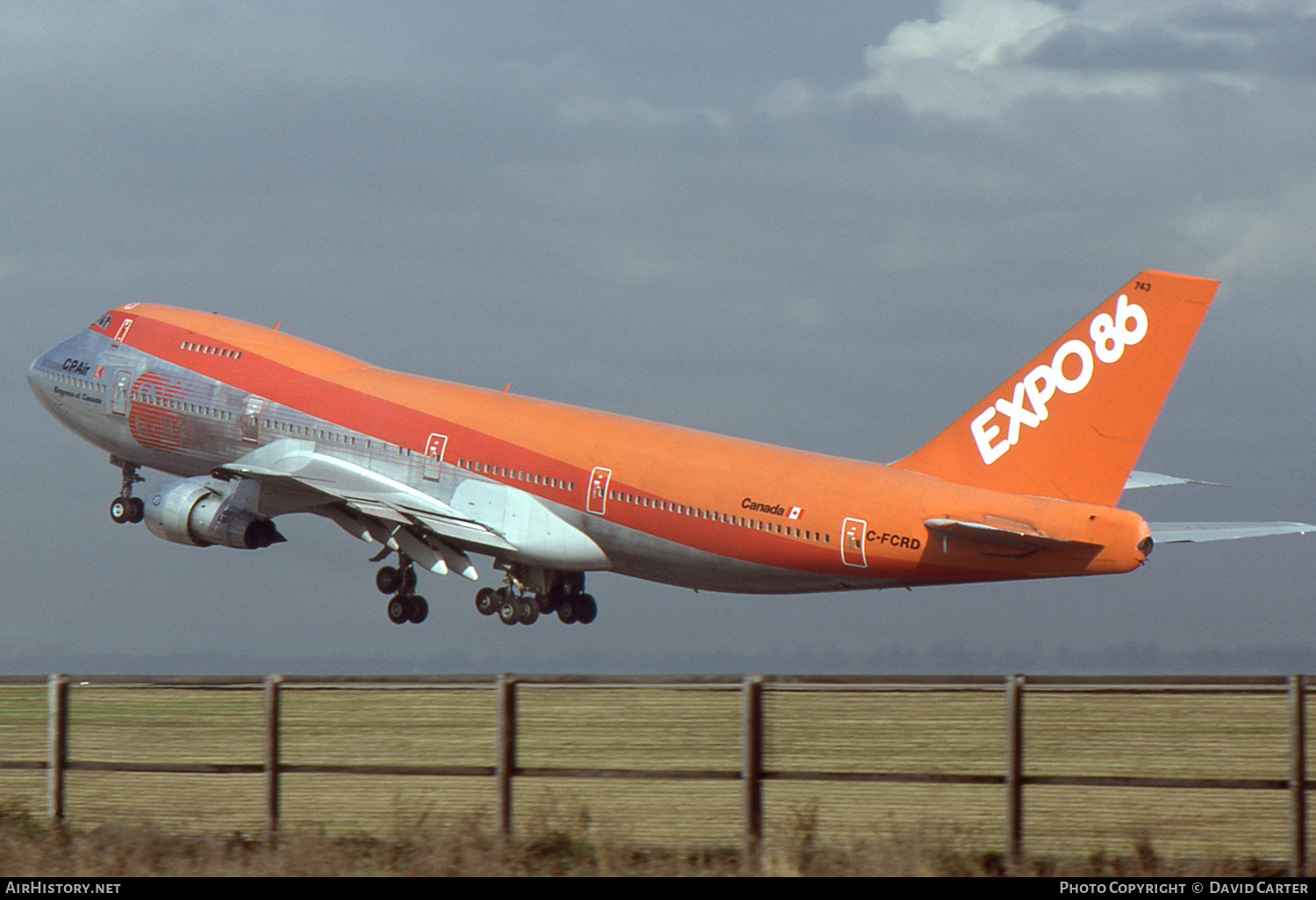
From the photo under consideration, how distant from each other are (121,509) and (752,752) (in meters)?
37.0

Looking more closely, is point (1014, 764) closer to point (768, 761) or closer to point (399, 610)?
point (768, 761)

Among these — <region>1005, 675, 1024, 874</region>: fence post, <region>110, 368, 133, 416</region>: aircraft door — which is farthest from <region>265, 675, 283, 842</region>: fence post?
<region>110, 368, 133, 416</region>: aircraft door

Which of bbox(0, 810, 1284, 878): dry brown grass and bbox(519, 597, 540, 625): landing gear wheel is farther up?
bbox(519, 597, 540, 625): landing gear wheel

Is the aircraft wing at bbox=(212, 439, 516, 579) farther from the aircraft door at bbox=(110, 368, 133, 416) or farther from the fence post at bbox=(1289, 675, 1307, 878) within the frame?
the fence post at bbox=(1289, 675, 1307, 878)

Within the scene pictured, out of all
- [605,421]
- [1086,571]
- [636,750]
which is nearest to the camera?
[636,750]

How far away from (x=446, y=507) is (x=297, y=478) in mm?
3982

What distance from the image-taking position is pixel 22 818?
17062 millimetres

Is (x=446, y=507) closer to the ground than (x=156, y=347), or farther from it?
closer to the ground

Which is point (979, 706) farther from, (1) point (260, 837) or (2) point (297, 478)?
(2) point (297, 478)

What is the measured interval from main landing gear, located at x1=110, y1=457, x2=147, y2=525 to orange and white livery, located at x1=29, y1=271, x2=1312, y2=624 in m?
0.06

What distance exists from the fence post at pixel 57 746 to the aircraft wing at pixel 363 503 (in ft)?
71.7

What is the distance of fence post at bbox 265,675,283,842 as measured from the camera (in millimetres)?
15672

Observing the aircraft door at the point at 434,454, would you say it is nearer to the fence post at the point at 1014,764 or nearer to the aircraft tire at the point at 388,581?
the aircraft tire at the point at 388,581

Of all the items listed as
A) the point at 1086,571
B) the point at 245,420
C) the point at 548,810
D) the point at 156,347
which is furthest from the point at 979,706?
the point at 156,347
